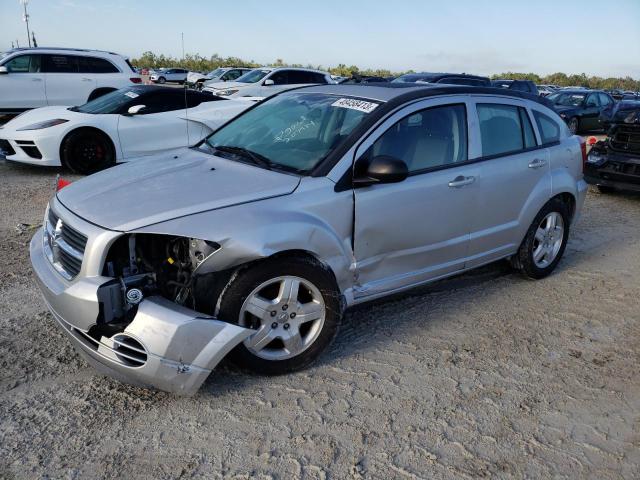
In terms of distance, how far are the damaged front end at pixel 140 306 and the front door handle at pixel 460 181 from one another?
183 centimetres

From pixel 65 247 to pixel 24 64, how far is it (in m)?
10.9

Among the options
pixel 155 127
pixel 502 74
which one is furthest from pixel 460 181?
pixel 502 74

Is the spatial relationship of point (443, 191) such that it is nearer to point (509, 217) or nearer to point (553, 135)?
point (509, 217)

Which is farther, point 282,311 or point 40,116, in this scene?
point 40,116

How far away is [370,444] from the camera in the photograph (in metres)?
2.87

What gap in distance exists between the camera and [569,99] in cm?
1925

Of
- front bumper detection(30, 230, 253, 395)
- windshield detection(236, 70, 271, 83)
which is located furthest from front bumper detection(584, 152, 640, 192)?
windshield detection(236, 70, 271, 83)

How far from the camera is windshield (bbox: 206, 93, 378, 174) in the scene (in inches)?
148

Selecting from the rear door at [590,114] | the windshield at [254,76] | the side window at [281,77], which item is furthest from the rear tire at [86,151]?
the rear door at [590,114]

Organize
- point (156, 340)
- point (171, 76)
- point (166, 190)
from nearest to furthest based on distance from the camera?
point (156, 340), point (166, 190), point (171, 76)

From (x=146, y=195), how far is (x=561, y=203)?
360 cm

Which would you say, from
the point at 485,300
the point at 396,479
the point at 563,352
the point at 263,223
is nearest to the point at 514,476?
the point at 396,479

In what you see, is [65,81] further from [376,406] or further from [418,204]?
[376,406]

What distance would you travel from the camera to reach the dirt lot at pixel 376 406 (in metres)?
2.73
